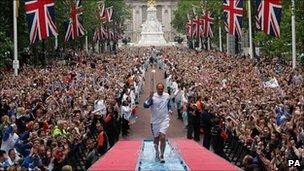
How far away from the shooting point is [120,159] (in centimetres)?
1764

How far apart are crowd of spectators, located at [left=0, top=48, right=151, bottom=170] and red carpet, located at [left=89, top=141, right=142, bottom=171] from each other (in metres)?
0.54

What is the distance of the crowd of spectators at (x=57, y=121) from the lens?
641 inches

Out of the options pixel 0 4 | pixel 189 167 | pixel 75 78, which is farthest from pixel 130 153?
pixel 0 4

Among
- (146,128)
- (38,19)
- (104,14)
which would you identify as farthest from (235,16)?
(104,14)

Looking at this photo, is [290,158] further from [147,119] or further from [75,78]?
[75,78]

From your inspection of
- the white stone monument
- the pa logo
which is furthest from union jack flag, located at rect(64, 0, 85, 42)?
the white stone monument

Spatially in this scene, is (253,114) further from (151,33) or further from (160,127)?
(151,33)

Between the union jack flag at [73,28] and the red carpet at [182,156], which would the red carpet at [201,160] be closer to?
the red carpet at [182,156]

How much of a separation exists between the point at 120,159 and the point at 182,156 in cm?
160

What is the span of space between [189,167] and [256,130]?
4.34 meters

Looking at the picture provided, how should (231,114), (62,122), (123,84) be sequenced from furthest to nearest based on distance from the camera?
1. (123,84)
2. (231,114)
3. (62,122)

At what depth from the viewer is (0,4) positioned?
53.2 meters

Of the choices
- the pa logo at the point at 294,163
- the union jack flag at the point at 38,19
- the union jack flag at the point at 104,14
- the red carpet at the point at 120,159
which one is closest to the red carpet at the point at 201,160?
the pa logo at the point at 294,163

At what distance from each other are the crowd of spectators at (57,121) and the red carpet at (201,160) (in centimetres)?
235
